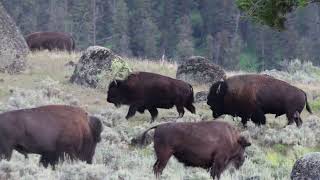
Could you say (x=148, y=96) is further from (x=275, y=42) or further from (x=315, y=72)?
(x=275, y=42)

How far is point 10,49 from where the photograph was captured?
21.2 meters

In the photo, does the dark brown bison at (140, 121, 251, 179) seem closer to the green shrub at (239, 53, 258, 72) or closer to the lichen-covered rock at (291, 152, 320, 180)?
the lichen-covered rock at (291, 152, 320, 180)

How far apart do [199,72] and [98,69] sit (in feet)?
10.0

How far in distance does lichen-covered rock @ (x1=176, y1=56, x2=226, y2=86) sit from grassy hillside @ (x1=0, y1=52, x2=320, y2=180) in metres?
0.49

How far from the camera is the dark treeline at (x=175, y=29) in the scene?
7550cm

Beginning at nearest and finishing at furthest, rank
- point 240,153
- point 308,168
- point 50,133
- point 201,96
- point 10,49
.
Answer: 1. point 308,168
2. point 50,133
3. point 240,153
4. point 201,96
5. point 10,49

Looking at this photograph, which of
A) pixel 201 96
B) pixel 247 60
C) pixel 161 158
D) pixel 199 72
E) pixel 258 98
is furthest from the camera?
pixel 247 60

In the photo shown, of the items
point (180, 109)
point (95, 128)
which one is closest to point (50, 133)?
point (95, 128)

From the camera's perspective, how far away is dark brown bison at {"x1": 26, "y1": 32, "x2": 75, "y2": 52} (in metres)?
28.0

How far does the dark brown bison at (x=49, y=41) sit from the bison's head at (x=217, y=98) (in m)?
12.0

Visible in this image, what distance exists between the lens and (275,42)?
2953 inches

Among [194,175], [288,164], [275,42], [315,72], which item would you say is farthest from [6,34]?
[275,42]

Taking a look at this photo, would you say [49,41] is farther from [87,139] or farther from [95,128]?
[87,139]

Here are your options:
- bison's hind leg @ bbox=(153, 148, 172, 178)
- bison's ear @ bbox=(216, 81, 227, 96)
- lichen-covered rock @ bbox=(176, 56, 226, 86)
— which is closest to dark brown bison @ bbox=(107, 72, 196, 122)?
bison's ear @ bbox=(216, 81, 227, 96)
